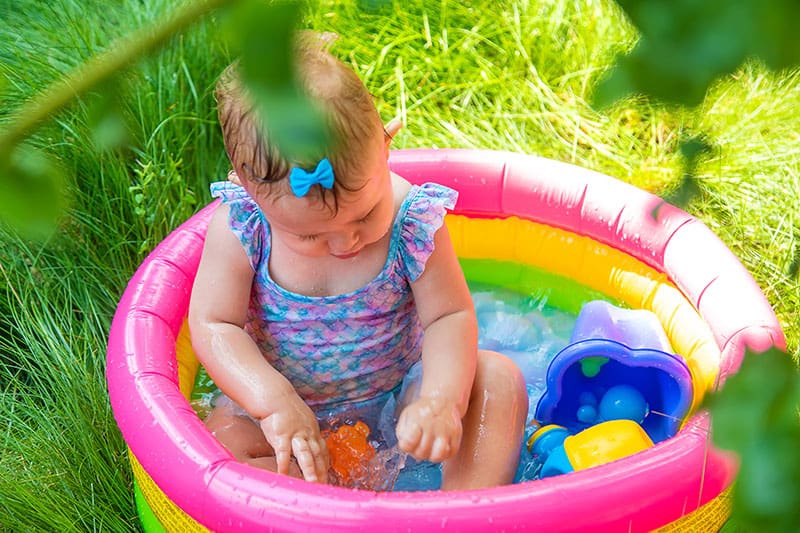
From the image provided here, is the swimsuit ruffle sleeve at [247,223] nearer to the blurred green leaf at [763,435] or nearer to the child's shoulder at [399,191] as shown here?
the child's shoulder at [399,191]

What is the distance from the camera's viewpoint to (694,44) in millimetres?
322

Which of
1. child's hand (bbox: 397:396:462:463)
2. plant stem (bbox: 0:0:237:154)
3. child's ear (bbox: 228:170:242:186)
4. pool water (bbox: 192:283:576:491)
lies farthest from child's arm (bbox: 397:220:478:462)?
plant stem (bbox: 0:0:237:154)

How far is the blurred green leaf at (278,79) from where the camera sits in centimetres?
30

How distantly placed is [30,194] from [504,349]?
79.5 inches

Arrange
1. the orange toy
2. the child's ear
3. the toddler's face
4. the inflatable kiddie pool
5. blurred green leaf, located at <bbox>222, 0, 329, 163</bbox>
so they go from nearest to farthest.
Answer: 1. blurred green leaf, located at <bbox>222, 0, 329, 163</bbox>
2. the inflatable kiddie pool
3. the toddler's face
4. the child's ear
5. the orange toy

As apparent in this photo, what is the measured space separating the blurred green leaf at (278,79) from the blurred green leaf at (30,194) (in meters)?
0.10

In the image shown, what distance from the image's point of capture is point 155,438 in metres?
1.57

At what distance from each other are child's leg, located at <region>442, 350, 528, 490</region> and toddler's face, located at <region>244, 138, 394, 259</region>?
14.9 inches

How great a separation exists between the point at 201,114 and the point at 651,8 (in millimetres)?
2490

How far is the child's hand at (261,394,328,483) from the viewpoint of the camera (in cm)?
161

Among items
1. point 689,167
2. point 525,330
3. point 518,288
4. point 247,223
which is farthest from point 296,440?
point 689,167

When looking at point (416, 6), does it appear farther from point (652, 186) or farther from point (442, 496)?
point (442, 496)

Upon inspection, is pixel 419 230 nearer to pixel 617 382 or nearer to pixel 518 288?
pixel 617 382

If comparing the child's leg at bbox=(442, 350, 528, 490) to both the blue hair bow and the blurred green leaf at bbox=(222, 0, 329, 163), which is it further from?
the blurred green leaf at bbox=(222, 0, 329, 163)
